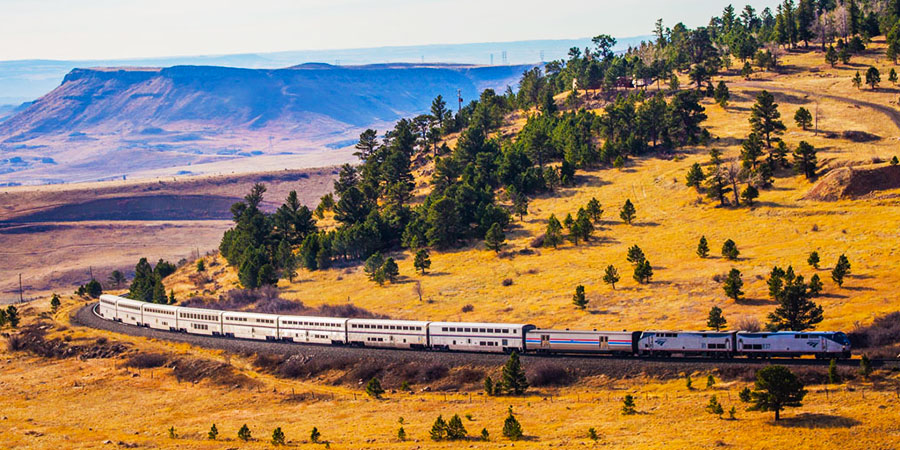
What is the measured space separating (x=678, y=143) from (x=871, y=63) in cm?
5251

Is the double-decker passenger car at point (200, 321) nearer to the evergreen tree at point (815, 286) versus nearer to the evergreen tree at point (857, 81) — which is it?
the evergreen tree at point (815, 286)

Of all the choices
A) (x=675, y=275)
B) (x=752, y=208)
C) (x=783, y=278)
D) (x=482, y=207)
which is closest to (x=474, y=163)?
(x=482, y=207)

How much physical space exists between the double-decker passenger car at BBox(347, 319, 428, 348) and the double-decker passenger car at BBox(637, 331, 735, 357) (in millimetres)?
21381

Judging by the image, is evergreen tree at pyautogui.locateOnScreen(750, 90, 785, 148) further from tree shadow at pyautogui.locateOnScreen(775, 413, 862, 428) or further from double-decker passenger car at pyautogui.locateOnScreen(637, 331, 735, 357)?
tree shadow at pyautogui.locateOnScreen(775, 413, 862, 428)

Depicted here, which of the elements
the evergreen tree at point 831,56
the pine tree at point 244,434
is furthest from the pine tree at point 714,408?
the evergreen tree at point 831,56

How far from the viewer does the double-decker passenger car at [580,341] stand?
66.1 m

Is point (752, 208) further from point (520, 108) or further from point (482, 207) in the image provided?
point (520, 108)

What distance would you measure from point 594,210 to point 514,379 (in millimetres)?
59676

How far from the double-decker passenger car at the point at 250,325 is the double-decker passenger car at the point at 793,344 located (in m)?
48.3

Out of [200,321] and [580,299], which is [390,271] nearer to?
[200,321]

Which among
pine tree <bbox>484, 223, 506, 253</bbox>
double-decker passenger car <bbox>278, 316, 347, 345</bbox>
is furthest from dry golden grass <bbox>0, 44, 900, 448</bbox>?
double-decker passenger car <bbox>278, 316, 347, 345</bbox>

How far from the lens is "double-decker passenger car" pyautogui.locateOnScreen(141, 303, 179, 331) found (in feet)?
312

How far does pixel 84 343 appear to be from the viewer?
93812 millimetres

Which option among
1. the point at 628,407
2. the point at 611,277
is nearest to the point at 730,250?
the point at 611,277
